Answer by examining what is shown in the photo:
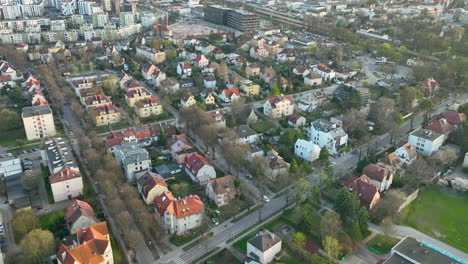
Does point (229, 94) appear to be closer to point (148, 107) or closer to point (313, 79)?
point (148, 107)

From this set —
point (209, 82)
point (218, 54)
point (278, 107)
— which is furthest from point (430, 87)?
point (218, 54)

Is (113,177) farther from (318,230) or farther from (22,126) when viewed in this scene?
(22,126)

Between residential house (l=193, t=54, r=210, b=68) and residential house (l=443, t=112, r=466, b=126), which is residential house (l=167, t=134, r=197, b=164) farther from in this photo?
residential house (l=443, t=112, r=466, b=126)

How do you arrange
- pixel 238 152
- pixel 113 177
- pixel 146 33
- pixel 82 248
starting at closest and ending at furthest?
pixel 82 248
pixel 113 177
pixel 238 152
pixel 146 33

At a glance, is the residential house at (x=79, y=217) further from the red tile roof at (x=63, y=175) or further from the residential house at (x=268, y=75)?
the residential house at (x=268, y=75)

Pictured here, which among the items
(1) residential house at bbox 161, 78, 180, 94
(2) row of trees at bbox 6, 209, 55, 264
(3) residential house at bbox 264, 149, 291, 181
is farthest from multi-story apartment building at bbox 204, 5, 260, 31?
(2) row of trees at bbox 6, 209, 55, 264

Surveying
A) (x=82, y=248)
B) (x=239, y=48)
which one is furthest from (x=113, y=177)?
(x=239, y=48)
